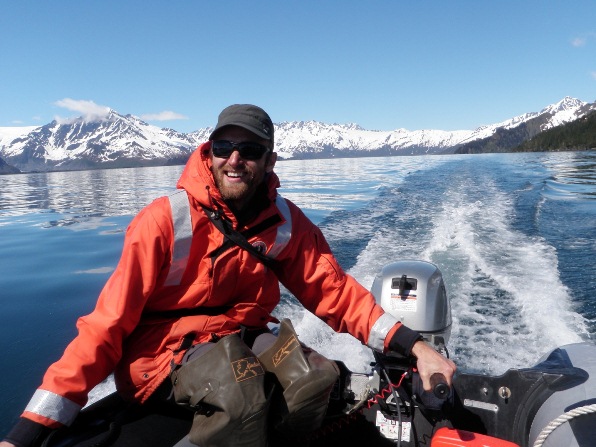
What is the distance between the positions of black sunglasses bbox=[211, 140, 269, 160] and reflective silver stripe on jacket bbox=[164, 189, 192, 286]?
13.0 inches

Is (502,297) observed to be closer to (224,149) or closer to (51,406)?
(224,149)

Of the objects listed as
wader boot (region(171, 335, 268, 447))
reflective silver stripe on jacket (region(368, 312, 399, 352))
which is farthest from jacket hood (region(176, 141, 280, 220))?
reflective silver stripe on jacket (region(368, 312, 399, 352))

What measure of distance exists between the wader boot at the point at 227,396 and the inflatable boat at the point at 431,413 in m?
0.36

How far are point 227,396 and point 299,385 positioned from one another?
31 centimetres

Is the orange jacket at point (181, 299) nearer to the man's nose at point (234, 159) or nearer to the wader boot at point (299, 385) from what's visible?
the man's nose at point (234, 159)

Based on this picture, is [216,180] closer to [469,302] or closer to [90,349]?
[90,349]

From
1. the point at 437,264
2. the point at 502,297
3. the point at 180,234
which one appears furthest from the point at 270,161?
the point at 437,264

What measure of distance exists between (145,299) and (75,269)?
20.2 ft

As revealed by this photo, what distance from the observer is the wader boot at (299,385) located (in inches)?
74.4

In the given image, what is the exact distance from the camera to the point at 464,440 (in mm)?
2006

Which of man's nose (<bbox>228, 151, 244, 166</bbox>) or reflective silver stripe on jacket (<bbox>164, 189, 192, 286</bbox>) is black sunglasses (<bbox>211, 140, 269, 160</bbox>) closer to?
man's nose (<bbox>228, 151, 244, 166</bbox>)

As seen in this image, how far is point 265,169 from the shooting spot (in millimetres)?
2607

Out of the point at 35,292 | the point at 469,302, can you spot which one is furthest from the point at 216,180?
the point at 35,292

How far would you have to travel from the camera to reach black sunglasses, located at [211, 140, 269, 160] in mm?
2432
